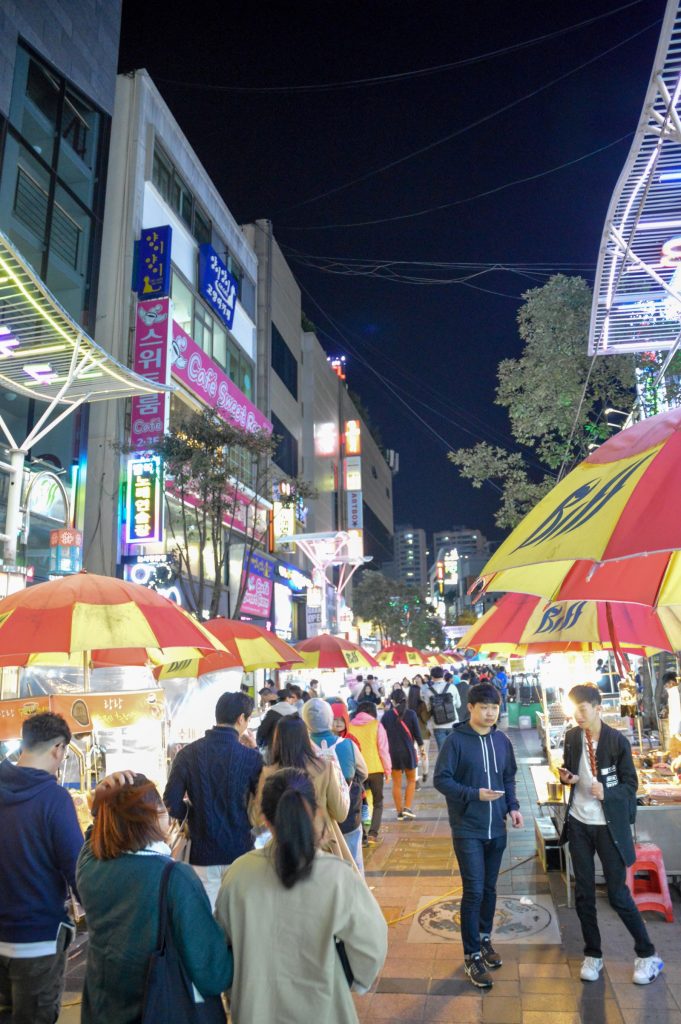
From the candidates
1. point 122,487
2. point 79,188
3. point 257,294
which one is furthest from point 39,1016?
point 257,294

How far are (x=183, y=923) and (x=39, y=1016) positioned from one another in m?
A: 1.57

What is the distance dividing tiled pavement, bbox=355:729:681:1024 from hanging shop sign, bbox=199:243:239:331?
923 inches

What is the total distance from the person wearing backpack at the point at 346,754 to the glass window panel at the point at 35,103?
16.3 meters

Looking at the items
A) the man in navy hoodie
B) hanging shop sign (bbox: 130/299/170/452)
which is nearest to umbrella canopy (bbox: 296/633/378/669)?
hanging shop sign (bbox: 130/299/170/452)

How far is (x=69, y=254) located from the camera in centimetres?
1952

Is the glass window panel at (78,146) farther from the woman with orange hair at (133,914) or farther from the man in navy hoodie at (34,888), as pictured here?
the woman with orange hair at (133,914)

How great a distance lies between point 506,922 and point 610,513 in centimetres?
511

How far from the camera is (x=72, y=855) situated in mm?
3488

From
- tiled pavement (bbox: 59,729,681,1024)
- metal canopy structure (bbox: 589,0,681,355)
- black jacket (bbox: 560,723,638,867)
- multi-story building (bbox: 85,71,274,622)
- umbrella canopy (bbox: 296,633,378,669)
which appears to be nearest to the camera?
tiled pavement (bbox: 59,729,681,1024)

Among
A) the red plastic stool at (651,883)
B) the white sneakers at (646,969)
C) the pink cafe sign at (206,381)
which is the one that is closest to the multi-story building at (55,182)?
the pink cafe sign at (206,381)

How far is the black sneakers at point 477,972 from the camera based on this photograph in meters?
4.97

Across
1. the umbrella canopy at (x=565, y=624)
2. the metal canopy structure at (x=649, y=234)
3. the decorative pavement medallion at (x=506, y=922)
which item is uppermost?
the metal canopy structure at (x=649, y=234)

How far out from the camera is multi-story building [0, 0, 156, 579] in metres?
16.3

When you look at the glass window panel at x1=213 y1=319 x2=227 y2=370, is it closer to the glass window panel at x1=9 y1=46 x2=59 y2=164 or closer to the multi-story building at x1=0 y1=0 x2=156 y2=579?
the multi-story building at x1=0 y1=0 x2=156 y2=579
